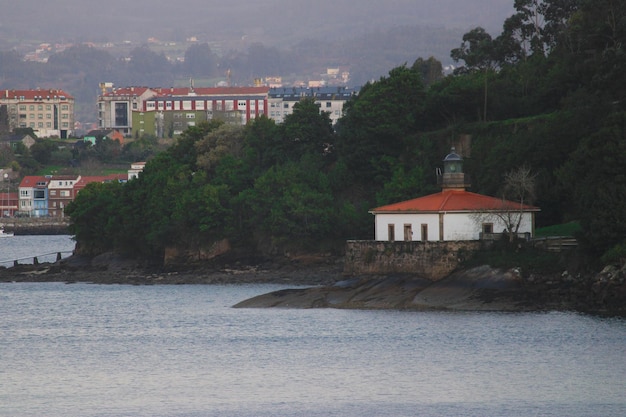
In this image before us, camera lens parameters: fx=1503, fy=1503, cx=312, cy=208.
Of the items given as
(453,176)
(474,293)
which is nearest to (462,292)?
(474,293)

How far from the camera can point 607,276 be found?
177ft

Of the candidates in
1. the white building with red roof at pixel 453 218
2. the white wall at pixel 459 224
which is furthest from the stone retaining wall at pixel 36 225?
the white wall at pixel 459 224

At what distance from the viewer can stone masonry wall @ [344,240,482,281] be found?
6091cm

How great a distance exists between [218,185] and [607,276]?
42890 mm

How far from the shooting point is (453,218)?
6291 centimetres

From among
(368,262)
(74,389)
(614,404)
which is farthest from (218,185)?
(614,404)

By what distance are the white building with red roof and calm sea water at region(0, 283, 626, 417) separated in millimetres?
6189

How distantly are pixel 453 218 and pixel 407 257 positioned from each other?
2574 mm

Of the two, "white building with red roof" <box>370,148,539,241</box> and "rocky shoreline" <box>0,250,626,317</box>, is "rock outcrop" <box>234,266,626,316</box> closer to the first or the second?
"rocky shoreline" <box>0,250,626,317</box>

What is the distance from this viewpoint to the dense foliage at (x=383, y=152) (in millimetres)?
71438

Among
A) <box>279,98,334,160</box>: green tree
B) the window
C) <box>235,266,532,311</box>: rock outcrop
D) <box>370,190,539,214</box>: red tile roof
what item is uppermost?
<box>279,98,334,160</box>: green tree

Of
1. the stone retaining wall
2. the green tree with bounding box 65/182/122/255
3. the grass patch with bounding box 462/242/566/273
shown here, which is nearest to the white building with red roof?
the grass patch with bounding box 462/242/566/273

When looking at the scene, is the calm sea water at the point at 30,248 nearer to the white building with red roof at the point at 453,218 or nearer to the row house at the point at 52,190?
the row house at the point at 52,190

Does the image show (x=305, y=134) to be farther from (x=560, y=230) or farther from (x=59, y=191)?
(x=59, y=191)
